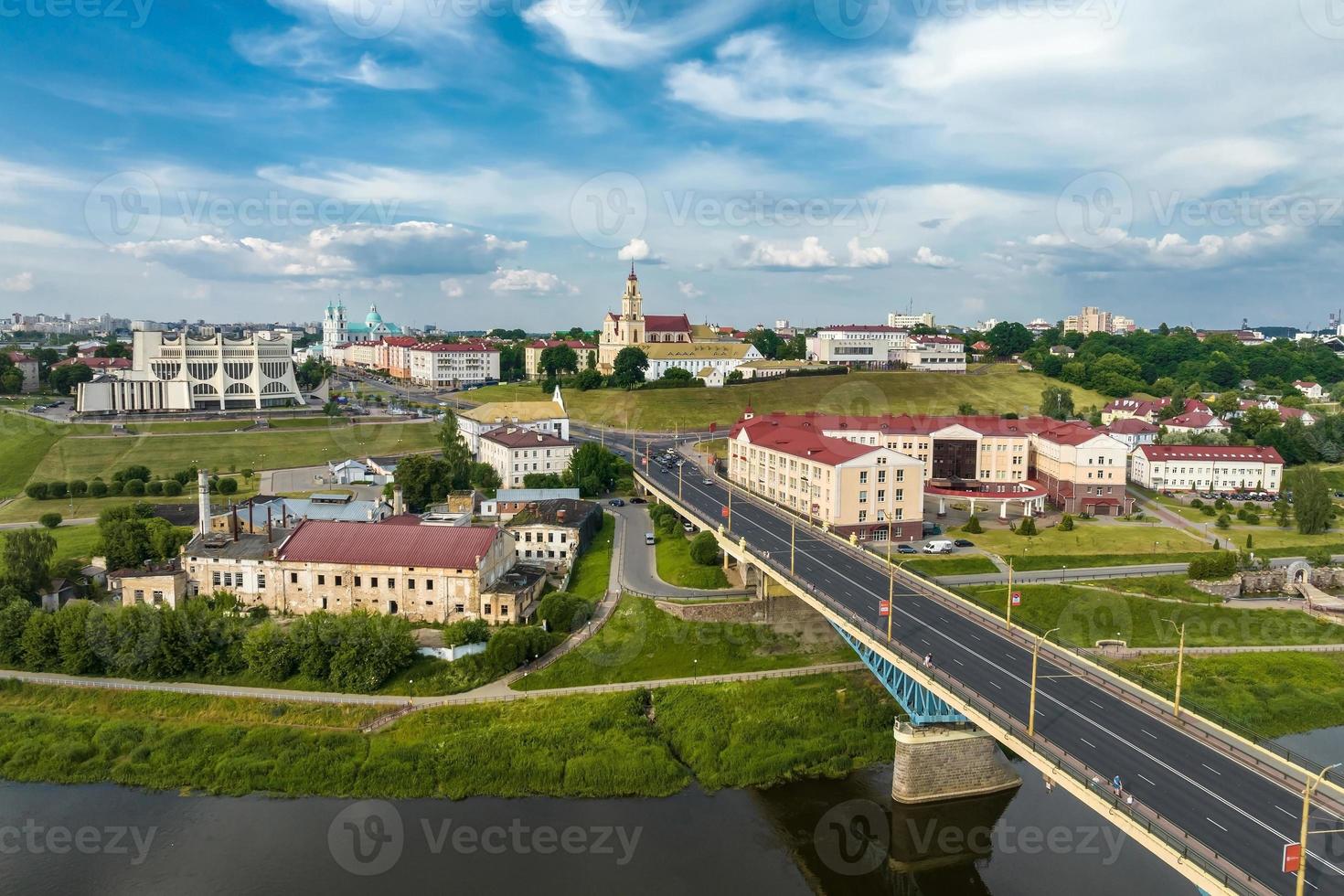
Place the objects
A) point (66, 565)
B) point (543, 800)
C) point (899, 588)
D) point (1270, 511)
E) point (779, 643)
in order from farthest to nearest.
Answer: point (1270, 511)
point (66, 565)
point (779, 643)
point (899, 588)
point (543, 800)

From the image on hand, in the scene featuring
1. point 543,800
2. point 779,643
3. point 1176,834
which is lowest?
point 543,800

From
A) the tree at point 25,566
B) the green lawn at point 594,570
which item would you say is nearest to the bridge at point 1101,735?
the green lawn at point 594,570

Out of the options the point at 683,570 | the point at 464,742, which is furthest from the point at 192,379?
the point at 464,742

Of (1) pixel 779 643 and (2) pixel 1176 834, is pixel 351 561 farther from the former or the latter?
(2) pixel 1176 834

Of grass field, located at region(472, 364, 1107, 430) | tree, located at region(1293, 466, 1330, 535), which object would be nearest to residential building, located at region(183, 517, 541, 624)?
tree, located at region(1293, 466, 1330, 535)

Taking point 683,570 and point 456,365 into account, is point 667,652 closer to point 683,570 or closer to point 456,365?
point 683,570

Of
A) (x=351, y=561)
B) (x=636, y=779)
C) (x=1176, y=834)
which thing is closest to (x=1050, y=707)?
(x=1176, y=834)

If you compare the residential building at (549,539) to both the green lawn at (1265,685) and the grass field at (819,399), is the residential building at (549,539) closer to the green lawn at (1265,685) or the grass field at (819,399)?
the green lawn at (1265,685)
